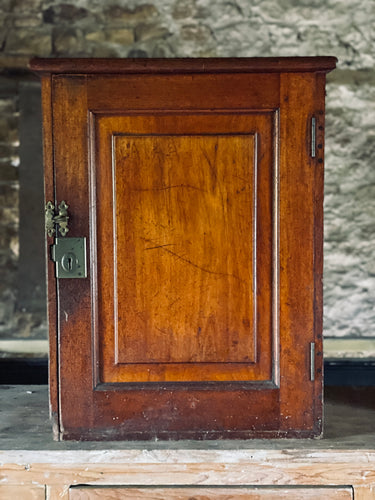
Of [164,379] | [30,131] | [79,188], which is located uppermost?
[30,131]

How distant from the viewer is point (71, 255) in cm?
158

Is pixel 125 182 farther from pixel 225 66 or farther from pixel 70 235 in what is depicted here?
pixel 225 66

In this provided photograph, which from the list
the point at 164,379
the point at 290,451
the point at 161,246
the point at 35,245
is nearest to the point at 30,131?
the point at 35,245

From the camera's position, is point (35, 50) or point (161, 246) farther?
point (35, 50)

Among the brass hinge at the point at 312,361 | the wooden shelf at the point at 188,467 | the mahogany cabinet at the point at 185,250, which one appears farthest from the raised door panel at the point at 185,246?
the wooden shelf at the point at 188,467

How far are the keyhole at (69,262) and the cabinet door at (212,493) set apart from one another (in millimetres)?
675

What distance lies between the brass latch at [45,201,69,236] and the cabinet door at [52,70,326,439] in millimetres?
30

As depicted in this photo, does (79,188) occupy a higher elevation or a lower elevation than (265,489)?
higher

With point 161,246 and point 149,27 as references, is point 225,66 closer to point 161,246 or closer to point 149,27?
point 161,246

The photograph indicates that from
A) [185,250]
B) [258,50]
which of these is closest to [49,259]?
→ [185,250]

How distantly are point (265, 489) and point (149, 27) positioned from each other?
1.93 meters

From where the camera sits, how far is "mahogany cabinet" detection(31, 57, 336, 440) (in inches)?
61.7

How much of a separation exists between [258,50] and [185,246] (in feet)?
3.82

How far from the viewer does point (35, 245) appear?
2.34 meters
